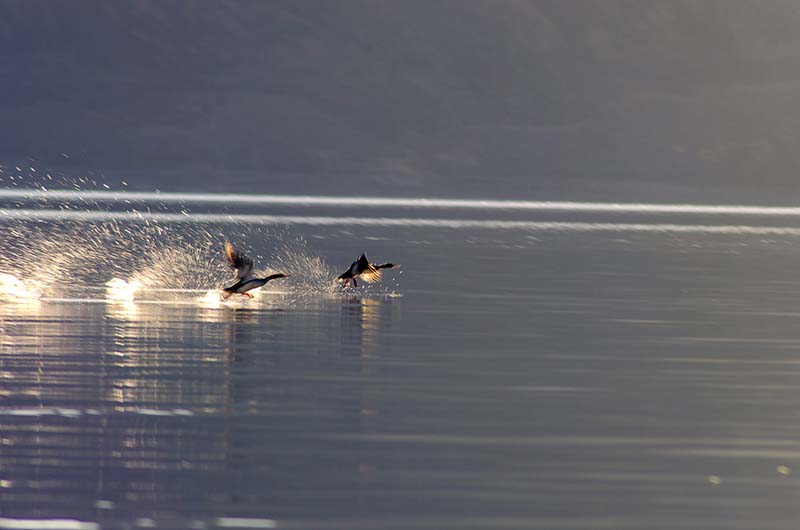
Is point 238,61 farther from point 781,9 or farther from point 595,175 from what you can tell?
point 781,9

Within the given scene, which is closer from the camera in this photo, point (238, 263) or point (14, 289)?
point (238, 263)

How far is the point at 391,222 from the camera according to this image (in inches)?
2115

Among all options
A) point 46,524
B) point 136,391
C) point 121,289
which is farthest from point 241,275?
point 46,524

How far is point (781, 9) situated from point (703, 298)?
174 m

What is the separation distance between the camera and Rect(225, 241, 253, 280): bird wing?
Result: 818 inches

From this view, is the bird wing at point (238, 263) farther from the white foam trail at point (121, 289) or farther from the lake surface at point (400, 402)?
the white foam trail at point (121, 289)

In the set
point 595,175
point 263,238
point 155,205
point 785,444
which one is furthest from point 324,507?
point 595,175

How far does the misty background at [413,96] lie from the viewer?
129000 mm

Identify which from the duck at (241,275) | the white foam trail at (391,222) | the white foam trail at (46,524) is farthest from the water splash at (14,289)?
the white foam trail at (391,222)

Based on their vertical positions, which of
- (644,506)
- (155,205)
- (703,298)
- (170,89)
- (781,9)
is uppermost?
(781,9)

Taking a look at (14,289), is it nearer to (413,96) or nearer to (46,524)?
(46,524)

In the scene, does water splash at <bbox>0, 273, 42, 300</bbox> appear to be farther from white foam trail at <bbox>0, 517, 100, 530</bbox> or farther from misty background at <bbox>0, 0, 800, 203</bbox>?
misty background at <bbox>0, 0, 800, 203</bbox>

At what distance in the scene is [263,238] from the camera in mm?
40031

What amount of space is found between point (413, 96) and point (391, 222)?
104m
